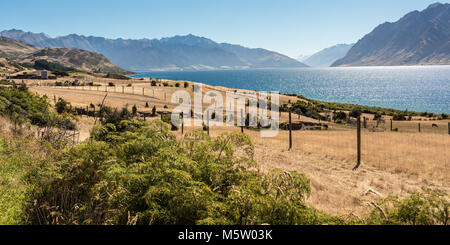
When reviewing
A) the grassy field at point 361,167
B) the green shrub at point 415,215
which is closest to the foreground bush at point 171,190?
the green shrub at point 415,215

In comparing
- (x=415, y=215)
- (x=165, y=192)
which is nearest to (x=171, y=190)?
(x=165, y=192)

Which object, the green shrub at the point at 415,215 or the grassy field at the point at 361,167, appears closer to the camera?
the green shrub at the point at 415,215

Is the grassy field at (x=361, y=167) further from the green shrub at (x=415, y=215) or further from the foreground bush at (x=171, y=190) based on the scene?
the foreground bush at (x=171, y=190)

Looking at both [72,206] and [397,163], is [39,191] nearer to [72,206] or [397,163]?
[72,206]

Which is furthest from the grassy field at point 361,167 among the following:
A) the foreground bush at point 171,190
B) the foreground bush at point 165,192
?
the foreground bush at point 171,190

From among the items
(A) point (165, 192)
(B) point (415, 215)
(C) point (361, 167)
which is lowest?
(C) point (361, 167)

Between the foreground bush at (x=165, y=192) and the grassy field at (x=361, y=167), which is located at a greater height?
the foreground bush at (x=165, y=192)

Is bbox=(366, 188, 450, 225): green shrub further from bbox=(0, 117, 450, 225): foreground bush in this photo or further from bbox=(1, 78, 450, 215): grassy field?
bbox=(1, 78, 450, 215): grassy field

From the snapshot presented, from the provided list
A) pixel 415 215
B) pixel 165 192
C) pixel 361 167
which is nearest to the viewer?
pixel 415 215

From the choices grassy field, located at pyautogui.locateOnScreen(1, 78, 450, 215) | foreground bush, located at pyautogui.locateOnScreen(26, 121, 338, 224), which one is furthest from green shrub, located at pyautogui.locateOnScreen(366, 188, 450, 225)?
grassy field, located at pyautogui.locateOnScreen(1, 78, 450, 215)

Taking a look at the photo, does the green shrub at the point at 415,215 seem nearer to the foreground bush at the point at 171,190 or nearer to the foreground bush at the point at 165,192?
the foreground bush at the point at 165,192

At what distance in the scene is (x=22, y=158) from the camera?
6852 mm

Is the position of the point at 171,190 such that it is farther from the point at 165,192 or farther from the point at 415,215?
the point at 415,215
